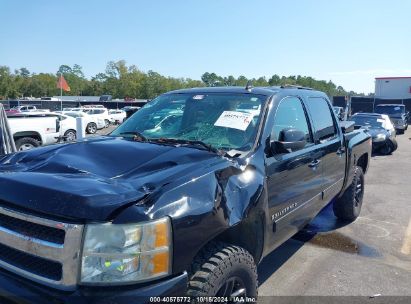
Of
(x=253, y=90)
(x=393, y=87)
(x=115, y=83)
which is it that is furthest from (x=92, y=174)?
(x=115, y=83)

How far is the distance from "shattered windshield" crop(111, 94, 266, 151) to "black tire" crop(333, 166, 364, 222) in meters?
2.72

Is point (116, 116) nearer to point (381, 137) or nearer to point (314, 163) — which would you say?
point (381, 137)

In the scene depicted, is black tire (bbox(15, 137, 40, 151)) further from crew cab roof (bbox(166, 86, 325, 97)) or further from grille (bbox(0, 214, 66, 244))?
grille (bbox(0, 214, 66, 244))

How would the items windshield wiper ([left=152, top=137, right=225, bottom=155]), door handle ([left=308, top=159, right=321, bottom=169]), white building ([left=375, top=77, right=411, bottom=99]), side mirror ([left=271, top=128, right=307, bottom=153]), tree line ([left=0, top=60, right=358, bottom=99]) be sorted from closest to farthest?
windshield wiper ([left=152, top=137, right=225, bottom=155]), side mirror ([left=271, top=128, right=307, bottom=153]), door handle ([left=308, top=159, right=321, bottom=169]), white building ([left=375, top=77, right=411, bottom=99]), tree line ([left=0, top=60, right=358, bottom=99])

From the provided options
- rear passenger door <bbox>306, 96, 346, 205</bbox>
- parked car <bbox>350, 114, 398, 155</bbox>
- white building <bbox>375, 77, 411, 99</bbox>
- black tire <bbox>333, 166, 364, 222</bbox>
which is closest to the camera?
rear passenger door <bbox>306, 96, 346, 205</bbox>

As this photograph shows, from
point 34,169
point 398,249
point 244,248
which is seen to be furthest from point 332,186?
point 34,169

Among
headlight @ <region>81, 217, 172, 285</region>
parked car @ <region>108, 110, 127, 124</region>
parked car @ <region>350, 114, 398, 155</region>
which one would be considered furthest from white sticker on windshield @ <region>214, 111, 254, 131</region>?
parked car @ <region>108, 110, 127, 124</region>

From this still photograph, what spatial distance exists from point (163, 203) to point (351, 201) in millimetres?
4339

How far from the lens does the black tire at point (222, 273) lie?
2.31 m

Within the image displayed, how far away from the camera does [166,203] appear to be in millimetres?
2176

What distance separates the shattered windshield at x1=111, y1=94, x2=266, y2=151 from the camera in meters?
3.37

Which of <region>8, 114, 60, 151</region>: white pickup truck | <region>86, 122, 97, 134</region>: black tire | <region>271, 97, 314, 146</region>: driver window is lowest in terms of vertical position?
<region>86, 122, 97, 134</region>: black tire

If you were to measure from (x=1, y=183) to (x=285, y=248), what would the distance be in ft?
11.5

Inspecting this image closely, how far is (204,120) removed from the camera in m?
3.64
